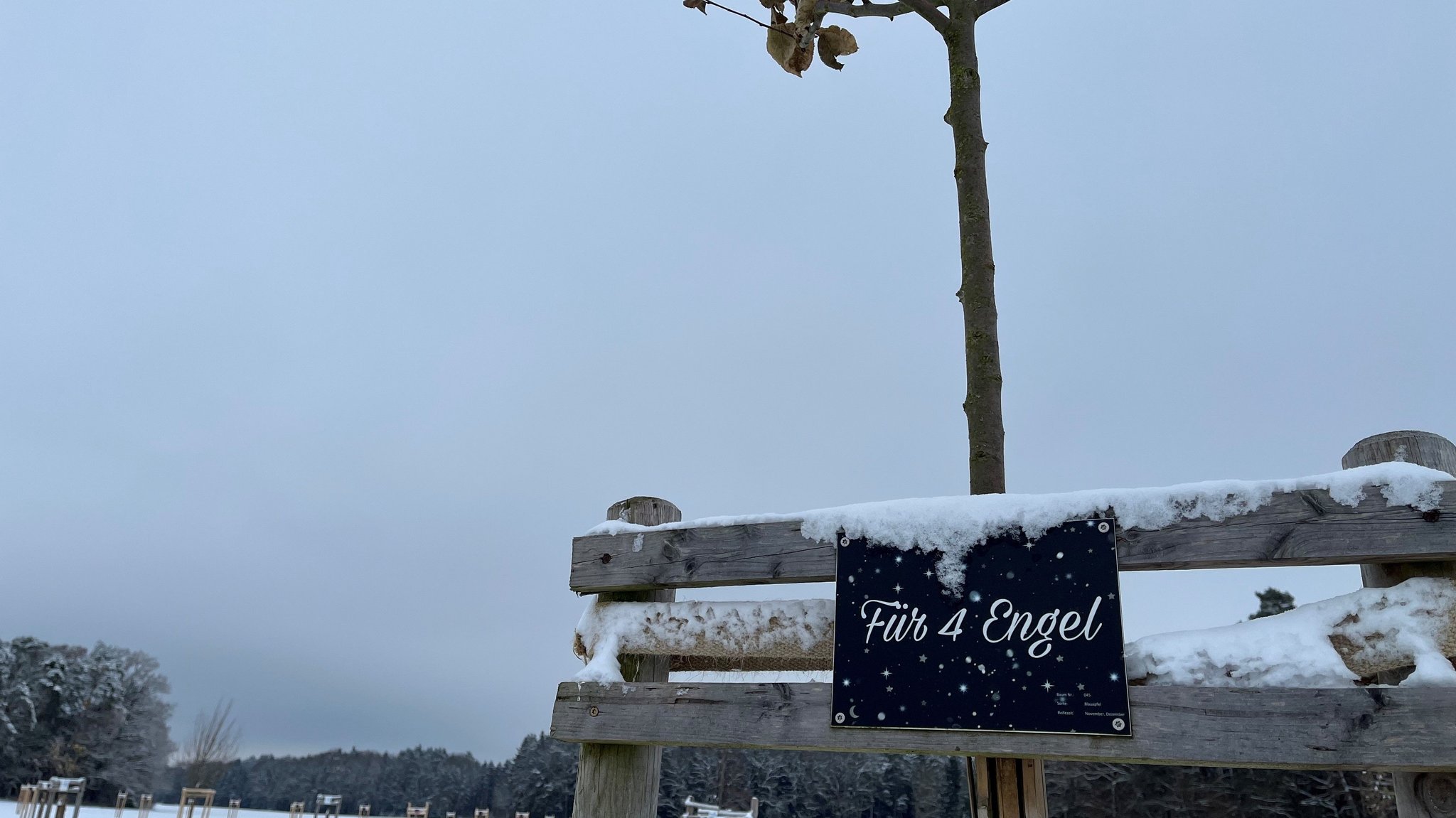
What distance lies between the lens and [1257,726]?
2012 mm

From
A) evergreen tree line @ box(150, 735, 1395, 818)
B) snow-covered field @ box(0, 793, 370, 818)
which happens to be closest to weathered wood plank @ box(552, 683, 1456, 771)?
evergreen tree line @ box(150, 735, 1395, 818)

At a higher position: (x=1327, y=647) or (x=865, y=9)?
(x=865, y=9)

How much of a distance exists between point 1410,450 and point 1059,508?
93 cm

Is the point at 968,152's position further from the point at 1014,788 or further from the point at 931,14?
the point at 1014,788

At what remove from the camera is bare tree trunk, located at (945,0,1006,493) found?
10.2 ft

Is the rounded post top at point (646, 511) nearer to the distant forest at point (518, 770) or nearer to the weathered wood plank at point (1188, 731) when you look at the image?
the weathered wood plank at point (1188, 731)

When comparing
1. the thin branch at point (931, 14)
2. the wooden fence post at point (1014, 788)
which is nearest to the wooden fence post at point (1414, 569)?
the wooden fence post at point (1014, 788)

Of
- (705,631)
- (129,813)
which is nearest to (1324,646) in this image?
(705,631)

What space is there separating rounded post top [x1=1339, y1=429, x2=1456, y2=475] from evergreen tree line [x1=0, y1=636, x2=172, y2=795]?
46135 mm

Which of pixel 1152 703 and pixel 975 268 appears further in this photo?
pixel 975 268

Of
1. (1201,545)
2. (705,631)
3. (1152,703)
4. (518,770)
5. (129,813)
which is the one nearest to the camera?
(1152,703)

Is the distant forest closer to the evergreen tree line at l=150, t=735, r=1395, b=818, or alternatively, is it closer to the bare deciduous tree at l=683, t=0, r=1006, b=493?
the evergreen tree line at l=150, t=735, r=1395, b=818

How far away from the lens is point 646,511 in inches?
120

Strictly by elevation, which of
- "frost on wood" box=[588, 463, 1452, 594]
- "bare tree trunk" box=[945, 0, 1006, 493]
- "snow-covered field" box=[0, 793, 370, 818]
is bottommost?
"snow-covered field" box=[0, 793, 370, 818]
